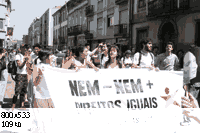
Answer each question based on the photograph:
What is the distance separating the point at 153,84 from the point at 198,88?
2.18m

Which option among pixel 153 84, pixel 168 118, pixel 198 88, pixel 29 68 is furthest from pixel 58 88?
pixel 198 88

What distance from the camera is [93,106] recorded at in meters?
3.43

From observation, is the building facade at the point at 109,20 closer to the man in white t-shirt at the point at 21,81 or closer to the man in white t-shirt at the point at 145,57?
the man in white t-shirt at the point at 145,57

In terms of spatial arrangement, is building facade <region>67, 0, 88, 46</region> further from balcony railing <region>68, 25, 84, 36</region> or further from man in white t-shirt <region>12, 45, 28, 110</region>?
man in white t-shirt <region>12, 45, 28, 110</region>

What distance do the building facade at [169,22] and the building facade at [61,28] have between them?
91.1 feet

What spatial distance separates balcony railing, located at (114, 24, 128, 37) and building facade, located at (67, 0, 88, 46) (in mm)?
10207

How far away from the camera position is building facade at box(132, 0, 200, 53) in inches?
455

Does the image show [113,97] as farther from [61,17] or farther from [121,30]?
[61,17]

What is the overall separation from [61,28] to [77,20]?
508 inches

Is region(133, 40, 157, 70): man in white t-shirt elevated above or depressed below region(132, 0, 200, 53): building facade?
below

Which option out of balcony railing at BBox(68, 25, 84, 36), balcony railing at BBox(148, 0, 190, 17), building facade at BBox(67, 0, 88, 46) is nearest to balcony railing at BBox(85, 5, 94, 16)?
building facade at BBox(67, 0, 88, 46)

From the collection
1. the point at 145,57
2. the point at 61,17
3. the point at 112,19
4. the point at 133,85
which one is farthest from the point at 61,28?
the point at 133,85

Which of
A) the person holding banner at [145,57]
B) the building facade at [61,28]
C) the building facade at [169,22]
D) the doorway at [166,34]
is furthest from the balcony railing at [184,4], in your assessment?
the building facade at [61,28]

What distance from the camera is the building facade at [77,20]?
3184cm
